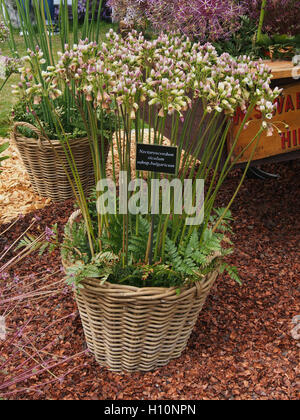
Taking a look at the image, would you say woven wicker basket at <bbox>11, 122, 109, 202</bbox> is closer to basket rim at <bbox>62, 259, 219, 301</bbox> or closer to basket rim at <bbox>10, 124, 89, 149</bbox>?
basket rim at <bbox>10, 124, 89, 149</bbox>

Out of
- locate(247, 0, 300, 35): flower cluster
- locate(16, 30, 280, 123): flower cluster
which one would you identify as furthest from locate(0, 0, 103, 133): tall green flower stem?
locate(16, 30, 280, 123): flower cluster

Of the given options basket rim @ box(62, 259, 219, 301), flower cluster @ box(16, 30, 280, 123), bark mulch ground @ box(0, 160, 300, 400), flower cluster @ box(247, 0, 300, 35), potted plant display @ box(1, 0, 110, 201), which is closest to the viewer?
flower cluster @ box(16, 30, 280, 123)

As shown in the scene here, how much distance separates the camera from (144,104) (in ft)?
5.07

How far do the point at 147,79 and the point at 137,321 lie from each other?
0.80m

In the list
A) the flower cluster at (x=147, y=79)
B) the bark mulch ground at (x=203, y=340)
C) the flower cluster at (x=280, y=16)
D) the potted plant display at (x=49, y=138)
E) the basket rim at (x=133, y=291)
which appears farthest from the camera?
the potted plant display at (x=49, y=138)

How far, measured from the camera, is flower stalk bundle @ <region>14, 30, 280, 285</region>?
Answer: 4.38 feet

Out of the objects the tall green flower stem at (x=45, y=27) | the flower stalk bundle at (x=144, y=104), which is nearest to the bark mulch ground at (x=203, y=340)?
the flower stalk bundle at (x=144, y=104)

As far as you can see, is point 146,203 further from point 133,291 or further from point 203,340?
point 203,340

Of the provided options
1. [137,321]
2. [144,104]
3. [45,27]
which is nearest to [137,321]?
[137,321]

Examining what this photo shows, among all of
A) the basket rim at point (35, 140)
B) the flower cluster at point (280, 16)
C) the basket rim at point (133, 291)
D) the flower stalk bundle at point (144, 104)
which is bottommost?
the basket rim at point (133, 291)

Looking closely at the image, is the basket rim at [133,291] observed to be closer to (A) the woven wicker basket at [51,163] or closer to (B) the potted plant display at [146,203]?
(B) the potted plant display at [146,203]

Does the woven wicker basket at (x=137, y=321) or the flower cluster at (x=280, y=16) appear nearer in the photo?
the woven wicker basket at (x=137, y=321)

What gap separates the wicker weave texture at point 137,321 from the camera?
151 centimetres

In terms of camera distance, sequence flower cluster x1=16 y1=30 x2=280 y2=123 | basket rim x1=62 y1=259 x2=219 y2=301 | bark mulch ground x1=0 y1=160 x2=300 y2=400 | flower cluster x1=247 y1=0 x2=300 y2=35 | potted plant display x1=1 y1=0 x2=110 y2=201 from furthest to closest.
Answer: potted plant display x1=1 y1=0 x2=110 y2=201 → flower cluster x1=247 y1=0 x2=300 y2=35 → bark mulch ground x1=0 y1=160 x2=300 y2=400 → basket rim x1=62 y1=259 x2=219 y2=301 → flower cluster x1=16 y1=30 x2=280 y2=123
